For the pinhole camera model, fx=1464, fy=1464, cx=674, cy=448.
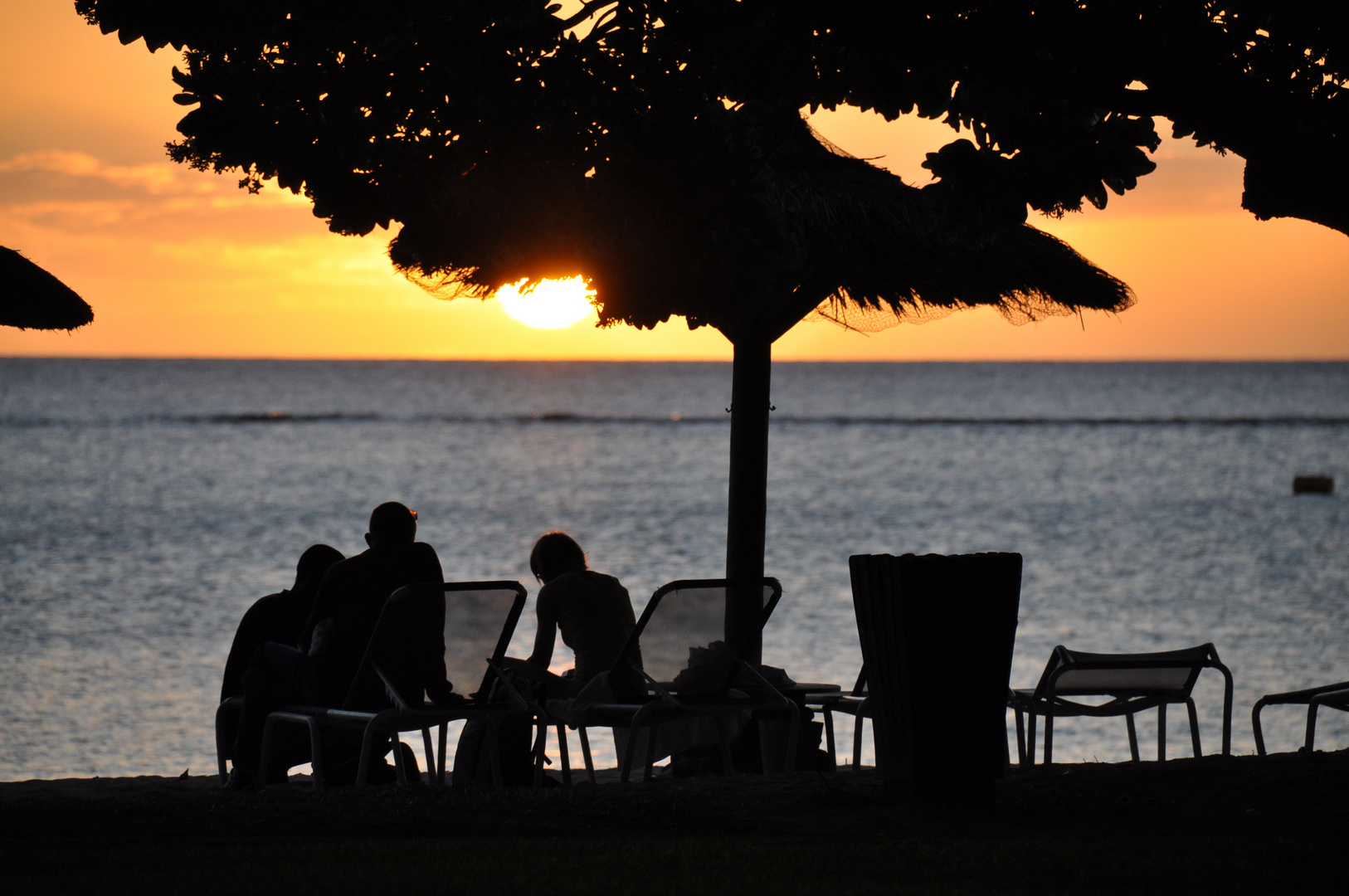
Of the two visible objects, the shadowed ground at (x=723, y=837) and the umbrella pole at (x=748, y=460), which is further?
the umbrella pole at (x=748, y=460)

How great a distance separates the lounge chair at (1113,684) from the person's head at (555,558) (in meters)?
1.87

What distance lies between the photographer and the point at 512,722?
595 centimetres

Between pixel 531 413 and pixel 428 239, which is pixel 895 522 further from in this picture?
pixel 531 413

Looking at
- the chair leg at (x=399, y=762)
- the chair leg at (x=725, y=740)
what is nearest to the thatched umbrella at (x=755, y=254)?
the chair leg at (x=725, y=740)

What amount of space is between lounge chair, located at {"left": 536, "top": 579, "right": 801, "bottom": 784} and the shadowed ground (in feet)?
1.01

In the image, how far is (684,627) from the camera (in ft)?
19.1

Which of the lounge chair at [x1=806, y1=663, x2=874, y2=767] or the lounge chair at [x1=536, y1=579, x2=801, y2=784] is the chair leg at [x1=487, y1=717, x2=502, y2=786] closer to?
the lounge chair at [x1=536, y1=579, x2=801, y2=784]

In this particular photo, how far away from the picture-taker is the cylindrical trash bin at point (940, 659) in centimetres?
469

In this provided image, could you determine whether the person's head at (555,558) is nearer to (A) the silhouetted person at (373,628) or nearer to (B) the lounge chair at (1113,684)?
(A) the silhouetted person at (373,628)

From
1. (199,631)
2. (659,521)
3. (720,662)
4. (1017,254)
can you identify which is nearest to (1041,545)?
(659,521)

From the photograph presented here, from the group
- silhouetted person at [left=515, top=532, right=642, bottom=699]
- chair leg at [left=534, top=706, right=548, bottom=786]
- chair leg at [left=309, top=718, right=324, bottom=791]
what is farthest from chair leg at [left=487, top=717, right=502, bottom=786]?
chair leg at [left=309, top=718, right=324, bottom=791]

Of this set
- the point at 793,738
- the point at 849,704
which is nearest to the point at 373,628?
the point at 793,738

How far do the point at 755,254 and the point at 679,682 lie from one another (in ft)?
5.67

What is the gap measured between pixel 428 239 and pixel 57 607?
12059 millimetres
